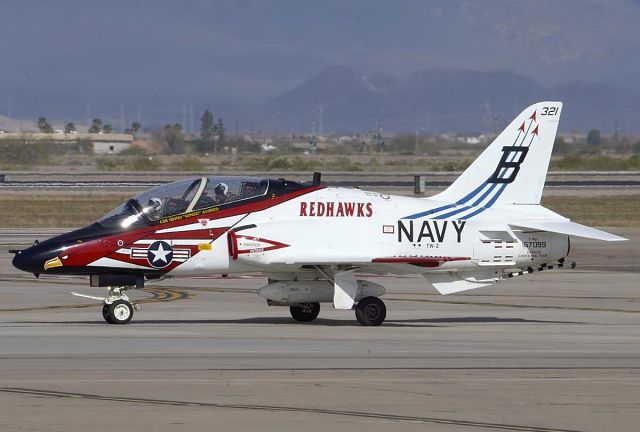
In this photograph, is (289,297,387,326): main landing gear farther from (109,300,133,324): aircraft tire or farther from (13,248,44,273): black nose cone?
(13,248,44,273): black nose cone

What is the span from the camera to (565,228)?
72.9ft

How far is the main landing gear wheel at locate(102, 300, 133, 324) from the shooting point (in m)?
21.5

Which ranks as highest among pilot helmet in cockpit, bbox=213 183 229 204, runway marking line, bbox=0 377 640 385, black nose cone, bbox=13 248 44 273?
pilot helmet in cockpit, bbox=213 183 229 204

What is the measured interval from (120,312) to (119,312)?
0.05ft

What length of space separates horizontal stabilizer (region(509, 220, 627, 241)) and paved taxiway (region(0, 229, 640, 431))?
4.78ft

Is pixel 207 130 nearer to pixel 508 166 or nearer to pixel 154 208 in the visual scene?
pixel 508 166

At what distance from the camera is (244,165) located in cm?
10575

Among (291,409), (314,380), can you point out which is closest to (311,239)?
(314,380)

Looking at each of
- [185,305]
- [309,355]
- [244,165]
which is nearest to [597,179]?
[244,165]

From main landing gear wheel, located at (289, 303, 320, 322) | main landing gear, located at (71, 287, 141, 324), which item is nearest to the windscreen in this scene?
main landing gear, located at (71, 287, 141, 324)

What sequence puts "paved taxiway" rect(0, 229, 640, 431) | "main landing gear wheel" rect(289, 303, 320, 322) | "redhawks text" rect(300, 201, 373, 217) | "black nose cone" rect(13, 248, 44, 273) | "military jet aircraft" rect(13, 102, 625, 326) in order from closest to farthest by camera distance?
"paved taxiway" rect(0, 229, 640, 431) → "black nose cone" rect(13, 248, 44, 273) → "military jet aircraft" rect(13, 102, 625, 326) → "redhawks text" rect(300, 201, 373, 217) → "main landing gear wheel" rect(289, 303, 320, 322)

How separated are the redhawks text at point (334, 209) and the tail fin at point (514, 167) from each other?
158cm

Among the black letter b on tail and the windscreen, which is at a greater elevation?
the black letter b on tail

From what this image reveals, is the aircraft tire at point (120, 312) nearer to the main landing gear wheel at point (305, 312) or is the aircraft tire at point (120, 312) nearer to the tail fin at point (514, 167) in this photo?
the main landing gear wheel at point (305, 312)
